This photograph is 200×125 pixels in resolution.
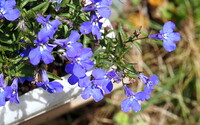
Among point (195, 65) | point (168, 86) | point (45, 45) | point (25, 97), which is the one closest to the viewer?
point (45, 45)

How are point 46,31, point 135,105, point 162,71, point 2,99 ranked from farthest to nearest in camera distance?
1. point 162,71
2. point 135,105
3. point 2,99
4. point 46,31

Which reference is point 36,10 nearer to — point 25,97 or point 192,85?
point 25,97

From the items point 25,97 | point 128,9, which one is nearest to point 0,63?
point 25,97

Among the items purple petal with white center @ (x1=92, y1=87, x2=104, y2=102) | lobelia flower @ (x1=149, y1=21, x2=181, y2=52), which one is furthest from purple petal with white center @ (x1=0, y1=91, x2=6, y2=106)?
lobelia flower @ (x1=149, y1=21, x2=181, y2=52)

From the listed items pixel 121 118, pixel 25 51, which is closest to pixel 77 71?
pixel 25 51

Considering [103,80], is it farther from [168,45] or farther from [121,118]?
[121,118]

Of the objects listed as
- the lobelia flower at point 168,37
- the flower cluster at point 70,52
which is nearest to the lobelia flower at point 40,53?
the flower cluster at point 70,52
